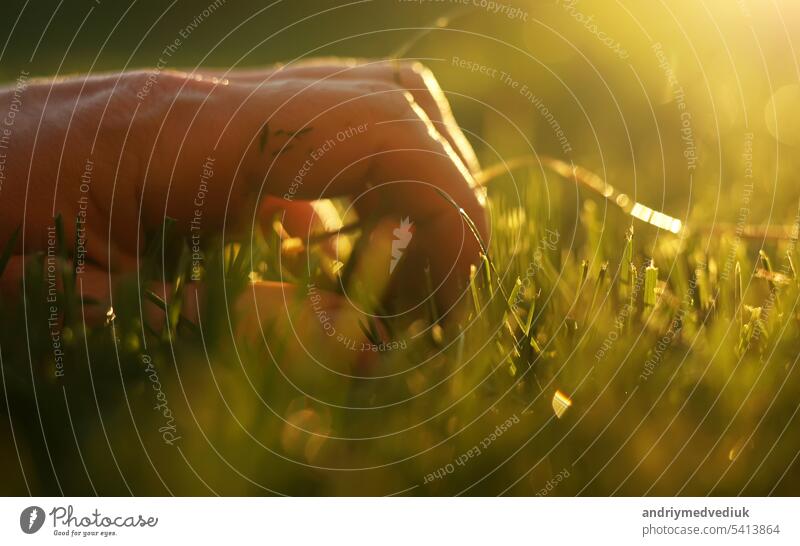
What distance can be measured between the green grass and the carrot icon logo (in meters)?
0.06

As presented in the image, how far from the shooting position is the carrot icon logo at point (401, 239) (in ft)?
2.72

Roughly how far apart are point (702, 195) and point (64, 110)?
77 cm

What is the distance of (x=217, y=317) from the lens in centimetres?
78

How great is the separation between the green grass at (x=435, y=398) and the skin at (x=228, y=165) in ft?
0.11

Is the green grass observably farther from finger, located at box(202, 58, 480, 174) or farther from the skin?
finger, located at box(202, 58, 480, 174)

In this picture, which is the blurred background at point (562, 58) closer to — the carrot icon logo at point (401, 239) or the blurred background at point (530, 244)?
the blurred background at point (530, 244)

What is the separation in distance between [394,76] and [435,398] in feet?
1.20

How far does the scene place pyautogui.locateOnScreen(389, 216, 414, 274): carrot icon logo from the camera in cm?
83
